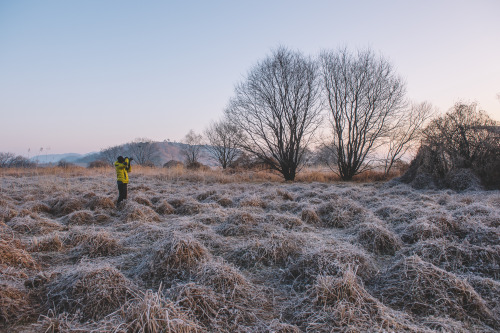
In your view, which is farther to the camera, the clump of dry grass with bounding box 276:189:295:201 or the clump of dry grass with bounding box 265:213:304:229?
the clump of dry grass with bounding box 276:189:295:201

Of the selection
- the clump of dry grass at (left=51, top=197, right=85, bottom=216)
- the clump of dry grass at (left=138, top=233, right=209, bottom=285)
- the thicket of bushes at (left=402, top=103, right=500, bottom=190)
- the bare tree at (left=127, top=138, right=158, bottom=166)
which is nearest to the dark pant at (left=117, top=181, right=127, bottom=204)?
the clump of dry grass at (left=51, top=197, right=85, bottom=216)

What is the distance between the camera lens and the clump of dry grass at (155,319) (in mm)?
1768

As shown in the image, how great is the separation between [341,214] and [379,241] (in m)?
1.48

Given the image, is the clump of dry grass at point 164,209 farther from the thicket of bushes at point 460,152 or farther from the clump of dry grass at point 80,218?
the thicket of bushes at point 460,152

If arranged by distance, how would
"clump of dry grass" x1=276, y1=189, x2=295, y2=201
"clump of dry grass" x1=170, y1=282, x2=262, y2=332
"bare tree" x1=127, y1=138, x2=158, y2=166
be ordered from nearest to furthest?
"clump of dry grass" x1=170, y1=282, x2=262, y2=332, "clump of dry grass" x1=276, y1=189, x2=295, y2=201, "bare tree" x1=127, y1=138, x2=158, y2=166

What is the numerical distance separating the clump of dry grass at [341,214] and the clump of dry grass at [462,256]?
1752 millimetres

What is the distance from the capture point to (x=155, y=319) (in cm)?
180

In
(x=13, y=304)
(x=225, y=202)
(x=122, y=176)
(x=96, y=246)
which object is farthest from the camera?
(x=225, y=202)

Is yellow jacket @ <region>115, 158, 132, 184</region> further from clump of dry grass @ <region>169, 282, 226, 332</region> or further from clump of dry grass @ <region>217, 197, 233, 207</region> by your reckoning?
clump of dry grass @ <region>169, 282, 226, 332</region>

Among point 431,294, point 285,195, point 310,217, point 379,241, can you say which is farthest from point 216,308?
point 285,195

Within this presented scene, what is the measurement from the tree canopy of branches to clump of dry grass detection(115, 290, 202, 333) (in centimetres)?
1119

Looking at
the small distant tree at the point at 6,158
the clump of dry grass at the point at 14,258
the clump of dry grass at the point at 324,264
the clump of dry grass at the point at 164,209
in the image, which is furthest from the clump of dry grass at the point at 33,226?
the small distant tree at the point at 6,158

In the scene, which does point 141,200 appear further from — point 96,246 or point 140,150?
point 140,150

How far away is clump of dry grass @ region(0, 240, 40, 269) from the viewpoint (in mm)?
2856
